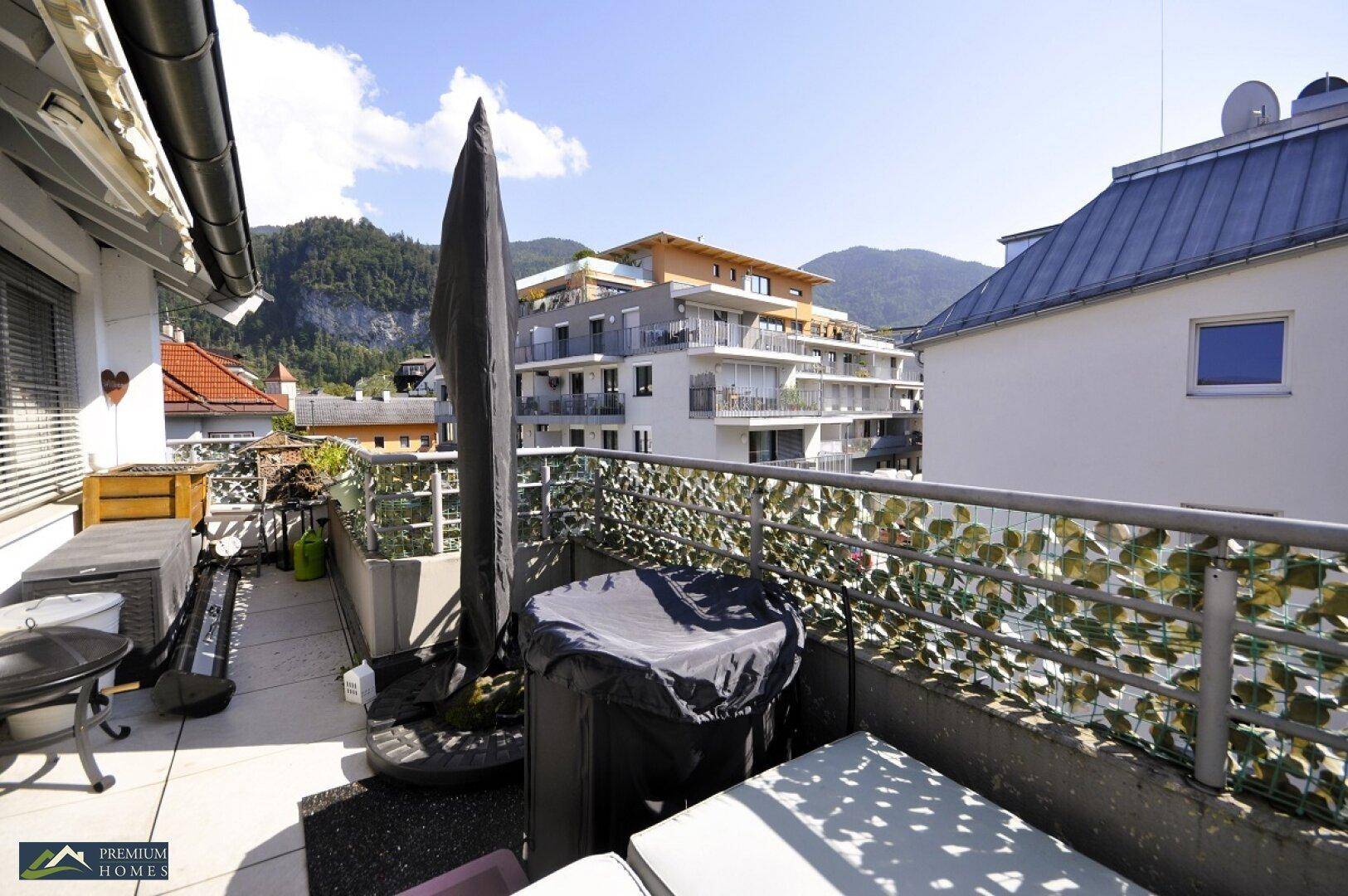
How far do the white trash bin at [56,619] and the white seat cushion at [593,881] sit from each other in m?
2.79

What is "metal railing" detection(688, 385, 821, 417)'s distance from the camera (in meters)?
24.9

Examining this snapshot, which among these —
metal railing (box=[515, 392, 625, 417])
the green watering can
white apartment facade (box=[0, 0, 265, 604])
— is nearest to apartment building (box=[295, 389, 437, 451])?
metal railing (box=[515, 392, 625, 417])

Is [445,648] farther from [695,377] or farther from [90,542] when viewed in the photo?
[695,377]

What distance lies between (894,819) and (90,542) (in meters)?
5.16

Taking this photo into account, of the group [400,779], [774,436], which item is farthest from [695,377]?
[400,779]

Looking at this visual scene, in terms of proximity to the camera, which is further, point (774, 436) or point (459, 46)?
point (774, 436)

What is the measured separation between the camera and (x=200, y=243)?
476cm

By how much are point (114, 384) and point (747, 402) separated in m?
22.4

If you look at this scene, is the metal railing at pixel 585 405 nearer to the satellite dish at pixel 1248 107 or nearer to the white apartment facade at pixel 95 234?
→ the white apartment facade at pixel 95 234

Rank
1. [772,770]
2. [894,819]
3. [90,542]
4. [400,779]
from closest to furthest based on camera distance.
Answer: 1. [894,819]
2. [772,770]
3. [400,779]
4. [90,542]

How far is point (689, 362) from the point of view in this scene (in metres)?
25.4

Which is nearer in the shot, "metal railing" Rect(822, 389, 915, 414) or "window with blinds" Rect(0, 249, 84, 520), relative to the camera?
"window with blinds" Rect(0, 249, 84, 520)

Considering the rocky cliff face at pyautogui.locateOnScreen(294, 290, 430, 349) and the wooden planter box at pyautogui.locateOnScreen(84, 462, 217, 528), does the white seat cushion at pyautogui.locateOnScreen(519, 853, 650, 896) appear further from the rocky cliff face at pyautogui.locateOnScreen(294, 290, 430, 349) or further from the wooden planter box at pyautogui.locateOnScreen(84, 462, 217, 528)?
the rocky cliff face at pyautogui.locateOnScreen(294, 290, 430, 349)

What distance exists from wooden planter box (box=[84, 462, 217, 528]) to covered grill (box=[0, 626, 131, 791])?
8.11 feet
